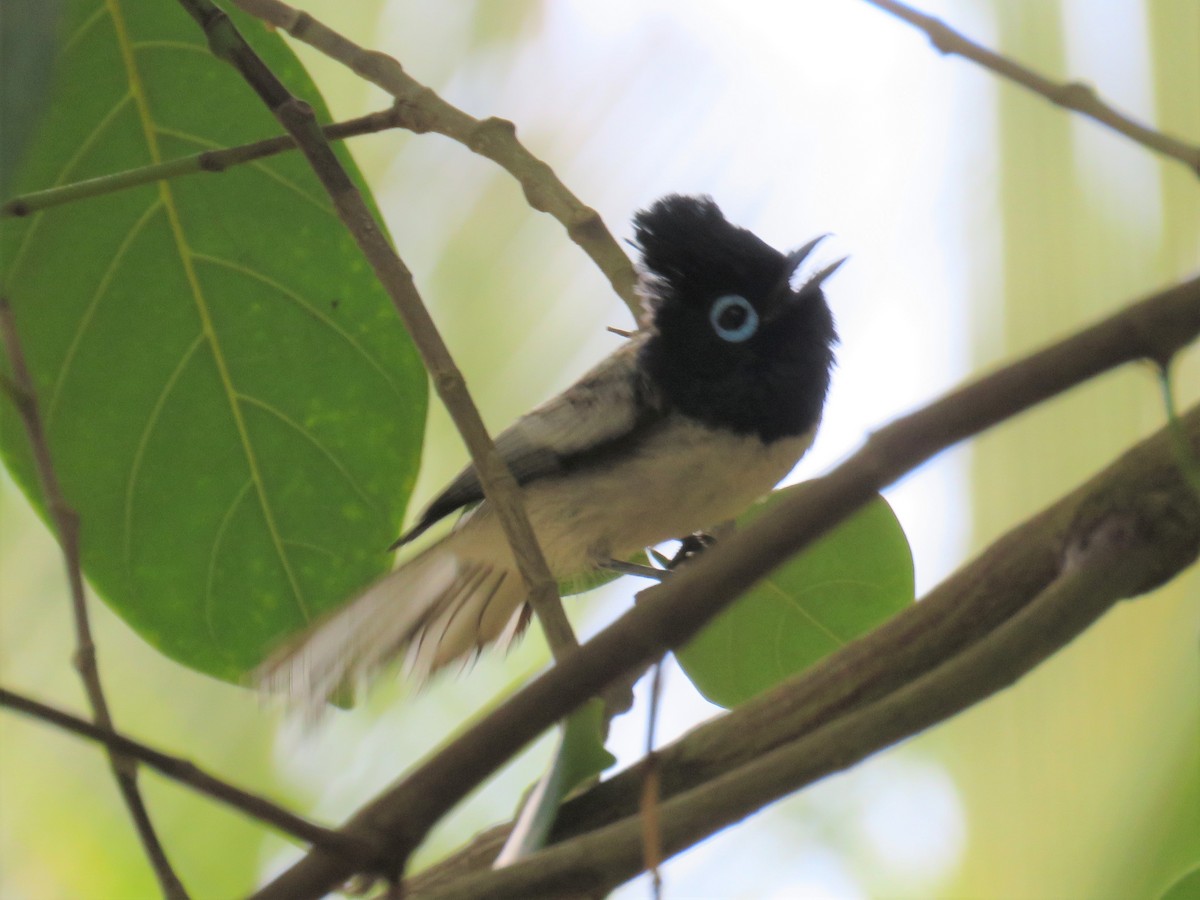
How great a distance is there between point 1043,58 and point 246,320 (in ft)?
5.44

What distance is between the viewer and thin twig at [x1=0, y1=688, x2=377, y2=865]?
0.75m

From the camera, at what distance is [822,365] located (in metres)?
2.21

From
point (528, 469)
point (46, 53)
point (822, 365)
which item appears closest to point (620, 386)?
point (528, 469)

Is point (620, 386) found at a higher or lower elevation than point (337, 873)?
higher

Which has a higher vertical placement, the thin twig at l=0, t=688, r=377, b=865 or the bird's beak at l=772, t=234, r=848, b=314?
the bird's beak at l=772, t=234, r=848, b=314

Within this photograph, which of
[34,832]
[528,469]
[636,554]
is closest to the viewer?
[528,469]

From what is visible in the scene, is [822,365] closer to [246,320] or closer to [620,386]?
[620,386]

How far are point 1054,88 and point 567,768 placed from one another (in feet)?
2.23

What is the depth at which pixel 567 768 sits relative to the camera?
3.52ft

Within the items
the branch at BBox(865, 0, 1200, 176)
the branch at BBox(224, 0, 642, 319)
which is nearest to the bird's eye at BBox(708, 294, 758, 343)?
the branch at BBox(224, 0, 642, 319)

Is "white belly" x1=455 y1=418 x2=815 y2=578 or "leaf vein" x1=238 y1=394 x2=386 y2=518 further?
"white belly" x1=455 y1=418 x2=815 y2=578

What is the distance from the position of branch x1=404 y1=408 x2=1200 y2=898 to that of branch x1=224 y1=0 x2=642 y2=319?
94 cm

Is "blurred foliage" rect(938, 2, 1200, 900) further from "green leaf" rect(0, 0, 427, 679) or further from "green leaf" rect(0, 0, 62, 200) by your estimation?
"green leaf" rect(0, 0, 62, 200)

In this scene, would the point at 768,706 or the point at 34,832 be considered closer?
the point at 768,706
